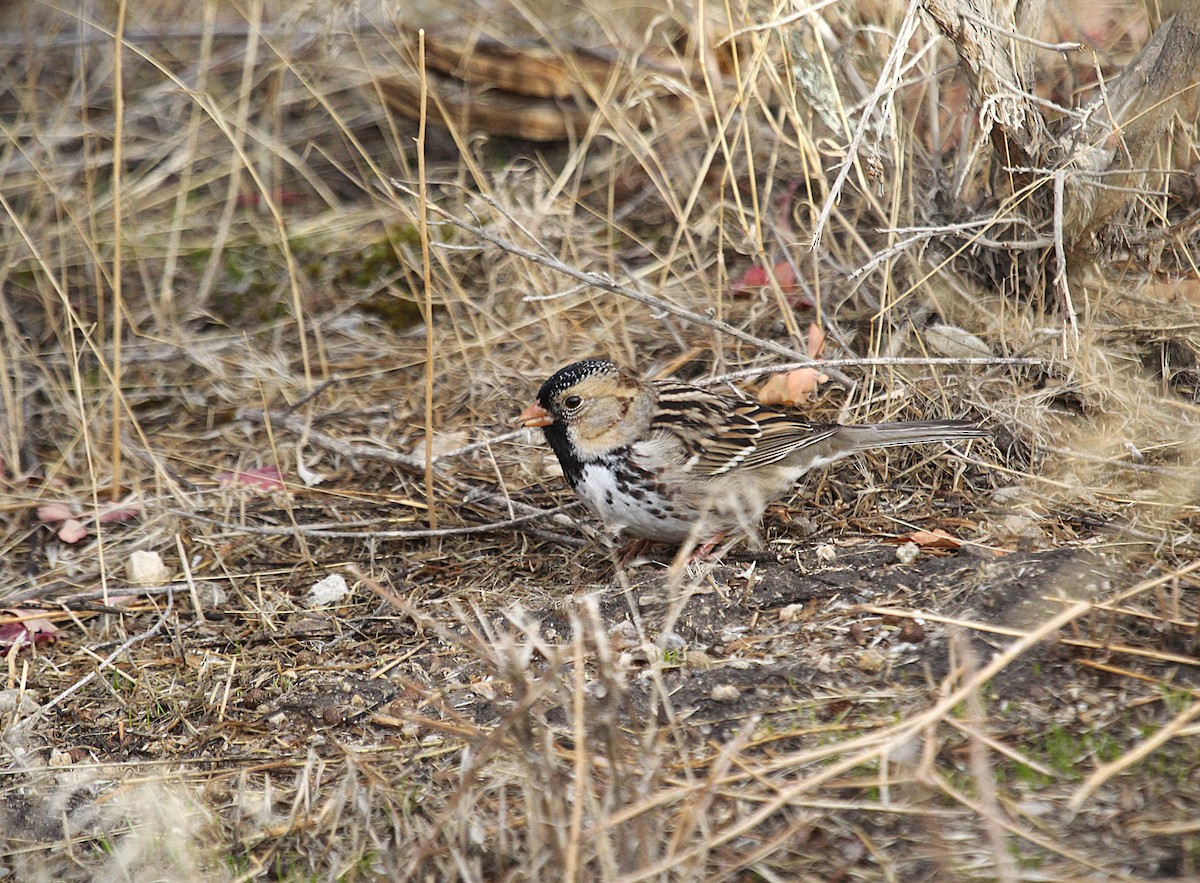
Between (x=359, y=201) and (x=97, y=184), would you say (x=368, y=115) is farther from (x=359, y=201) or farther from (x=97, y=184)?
(x=97, y=184)

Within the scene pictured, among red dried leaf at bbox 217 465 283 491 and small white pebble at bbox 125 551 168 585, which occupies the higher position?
red dried leaf at bbox 217 465 283 491

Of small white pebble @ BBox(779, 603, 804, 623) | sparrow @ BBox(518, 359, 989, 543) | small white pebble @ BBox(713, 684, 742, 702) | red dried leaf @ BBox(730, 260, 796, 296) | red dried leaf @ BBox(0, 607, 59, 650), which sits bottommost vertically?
red dried leaf @ BBox(0, 607, 59, 650)

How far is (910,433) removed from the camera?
4609 millimetres

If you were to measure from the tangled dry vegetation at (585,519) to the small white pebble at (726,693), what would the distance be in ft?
0.05

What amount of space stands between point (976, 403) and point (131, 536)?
333cm

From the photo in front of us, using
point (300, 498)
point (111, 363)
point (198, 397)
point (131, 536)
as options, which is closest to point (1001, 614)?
point (300, 498)

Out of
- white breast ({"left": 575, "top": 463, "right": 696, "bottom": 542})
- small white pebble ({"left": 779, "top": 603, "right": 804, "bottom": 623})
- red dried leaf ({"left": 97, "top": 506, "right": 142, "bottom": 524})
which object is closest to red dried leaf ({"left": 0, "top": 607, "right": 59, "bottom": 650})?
red dried leaf ({"left": 97, "top": 506, "right": 142, "bottom": 524})

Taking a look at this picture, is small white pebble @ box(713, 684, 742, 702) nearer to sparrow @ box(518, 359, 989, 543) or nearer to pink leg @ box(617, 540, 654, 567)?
sparrow @ box(518, 359, 989, 543)

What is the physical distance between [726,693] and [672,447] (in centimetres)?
130

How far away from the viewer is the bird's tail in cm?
459

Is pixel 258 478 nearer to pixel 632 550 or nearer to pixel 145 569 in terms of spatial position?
pixel 145 569

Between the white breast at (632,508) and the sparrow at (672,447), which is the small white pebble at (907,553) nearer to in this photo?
the sparrow at (672,447)

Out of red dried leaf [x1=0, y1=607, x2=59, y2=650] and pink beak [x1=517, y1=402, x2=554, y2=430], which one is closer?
red dried leaf [x1=0, y1=607, x2=59, y2=650]

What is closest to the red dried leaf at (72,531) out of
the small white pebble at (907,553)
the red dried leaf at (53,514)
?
the red dried leaf at (53,514)
